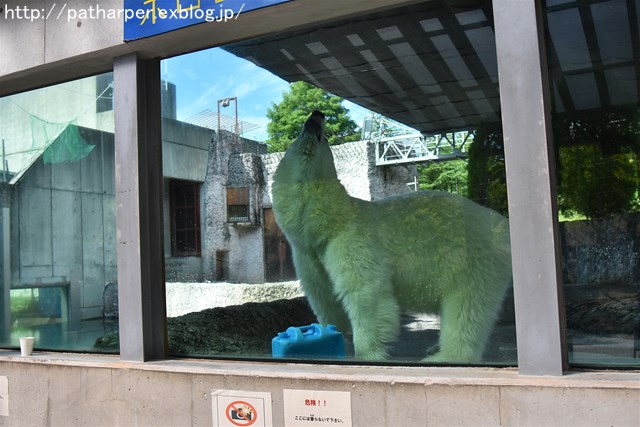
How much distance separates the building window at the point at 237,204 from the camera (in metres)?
4.76

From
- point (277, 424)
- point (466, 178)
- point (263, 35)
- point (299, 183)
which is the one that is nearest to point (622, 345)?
point (466, 178)

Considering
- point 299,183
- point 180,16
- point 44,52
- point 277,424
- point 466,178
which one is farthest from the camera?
point 44,52

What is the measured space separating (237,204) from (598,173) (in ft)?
8.71

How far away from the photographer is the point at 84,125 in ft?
18.0

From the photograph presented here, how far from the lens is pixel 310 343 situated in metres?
4.29

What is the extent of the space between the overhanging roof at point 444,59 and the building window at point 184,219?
1.18 m

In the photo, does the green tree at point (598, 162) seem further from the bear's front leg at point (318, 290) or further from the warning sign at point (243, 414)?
the warning sign at point (243, 414)

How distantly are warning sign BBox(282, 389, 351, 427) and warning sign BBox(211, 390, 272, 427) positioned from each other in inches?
6.0

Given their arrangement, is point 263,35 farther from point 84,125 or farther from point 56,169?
point 56,169

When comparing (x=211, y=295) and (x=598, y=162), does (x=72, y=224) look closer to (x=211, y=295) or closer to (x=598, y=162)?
(x=211, y=295)

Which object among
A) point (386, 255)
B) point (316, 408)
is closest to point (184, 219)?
point (386, 255)

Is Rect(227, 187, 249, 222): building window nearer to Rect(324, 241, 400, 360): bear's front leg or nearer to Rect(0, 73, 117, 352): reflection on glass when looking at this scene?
Rect(324, 241, 400, 360): bear's front leg

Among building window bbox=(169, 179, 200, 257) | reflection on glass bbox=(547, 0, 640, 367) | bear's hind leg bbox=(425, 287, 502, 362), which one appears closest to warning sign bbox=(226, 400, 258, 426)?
bear's hind leg bbox=(425, 287, 502, 362)

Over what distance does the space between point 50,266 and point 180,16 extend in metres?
2.90
